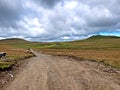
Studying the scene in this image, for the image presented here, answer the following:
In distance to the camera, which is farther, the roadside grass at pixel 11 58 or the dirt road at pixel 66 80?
the roadside grass at pixel 11 58

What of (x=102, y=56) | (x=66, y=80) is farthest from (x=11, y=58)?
(x=66, y=80)

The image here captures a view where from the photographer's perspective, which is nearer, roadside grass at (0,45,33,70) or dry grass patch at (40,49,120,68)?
roadside grass at (0,45,33,70)

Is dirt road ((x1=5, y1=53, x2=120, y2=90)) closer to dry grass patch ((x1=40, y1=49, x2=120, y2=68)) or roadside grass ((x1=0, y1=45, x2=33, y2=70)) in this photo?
roadside grass ((x1=0, y1=45, x2=33, y2=70))

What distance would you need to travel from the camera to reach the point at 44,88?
50.0 feet

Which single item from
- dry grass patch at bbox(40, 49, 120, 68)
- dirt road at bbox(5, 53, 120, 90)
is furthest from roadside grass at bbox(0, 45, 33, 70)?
dry grass patch at bbox(40, 49, 120, 68)

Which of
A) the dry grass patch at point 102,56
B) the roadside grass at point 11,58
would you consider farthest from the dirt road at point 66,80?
the dry grass patch at point 102,56

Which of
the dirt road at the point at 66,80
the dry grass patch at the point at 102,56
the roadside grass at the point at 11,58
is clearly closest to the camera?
the dirt road at the point at 66,80

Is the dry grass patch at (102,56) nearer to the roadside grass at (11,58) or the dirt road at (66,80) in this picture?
the dirt road at (66,80)

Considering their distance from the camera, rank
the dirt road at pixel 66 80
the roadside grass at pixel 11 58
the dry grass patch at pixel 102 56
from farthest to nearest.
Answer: the dry grass patch at pixel 102 56 → the roadside grass at pixel 11 58 → the dirt road at pixel 66 80

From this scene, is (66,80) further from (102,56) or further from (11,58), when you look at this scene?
(102,56)

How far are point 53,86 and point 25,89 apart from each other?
2020 mm

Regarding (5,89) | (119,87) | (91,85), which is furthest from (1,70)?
(119,87)

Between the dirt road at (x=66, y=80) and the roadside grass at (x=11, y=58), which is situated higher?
the dirt road at (x=66, y=80)

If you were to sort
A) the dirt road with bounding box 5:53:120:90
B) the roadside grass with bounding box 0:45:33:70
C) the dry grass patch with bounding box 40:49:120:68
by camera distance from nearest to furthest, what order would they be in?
the dirt road with bounding box 5:53:120:90 < the roadside grass with bounding box 0:45:33:70 < the dry grass patch with bounding box 40:49:120:68
